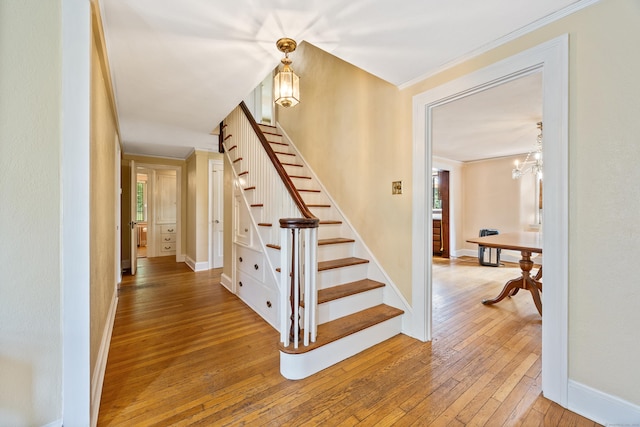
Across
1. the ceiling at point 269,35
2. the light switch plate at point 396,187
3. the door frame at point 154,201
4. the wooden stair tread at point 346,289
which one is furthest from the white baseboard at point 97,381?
the door frame at point 154,201

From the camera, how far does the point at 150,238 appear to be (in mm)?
6250

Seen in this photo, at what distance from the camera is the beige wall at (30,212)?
3.65 ft

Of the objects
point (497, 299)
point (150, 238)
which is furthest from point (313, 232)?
point (150, 238)

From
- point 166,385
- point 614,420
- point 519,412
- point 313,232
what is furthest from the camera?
point 313,232

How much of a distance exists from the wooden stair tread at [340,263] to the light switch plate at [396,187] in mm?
769

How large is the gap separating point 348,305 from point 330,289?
0.70ft

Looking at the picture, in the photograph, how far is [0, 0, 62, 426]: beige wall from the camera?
43.8 inches

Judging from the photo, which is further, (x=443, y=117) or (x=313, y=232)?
(x=443, y=117)

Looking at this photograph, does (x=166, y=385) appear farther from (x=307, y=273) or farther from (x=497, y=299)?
(x=497, y=299)

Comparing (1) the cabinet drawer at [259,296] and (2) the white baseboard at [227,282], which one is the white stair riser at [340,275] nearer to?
(1) the cabinet drawer at [259,296]

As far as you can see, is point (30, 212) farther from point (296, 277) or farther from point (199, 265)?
point (199, 265)

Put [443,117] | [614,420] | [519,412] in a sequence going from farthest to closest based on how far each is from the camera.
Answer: [443,117] < [519,412] < [614,420]

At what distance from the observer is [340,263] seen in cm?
256

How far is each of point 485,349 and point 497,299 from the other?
125 cm
